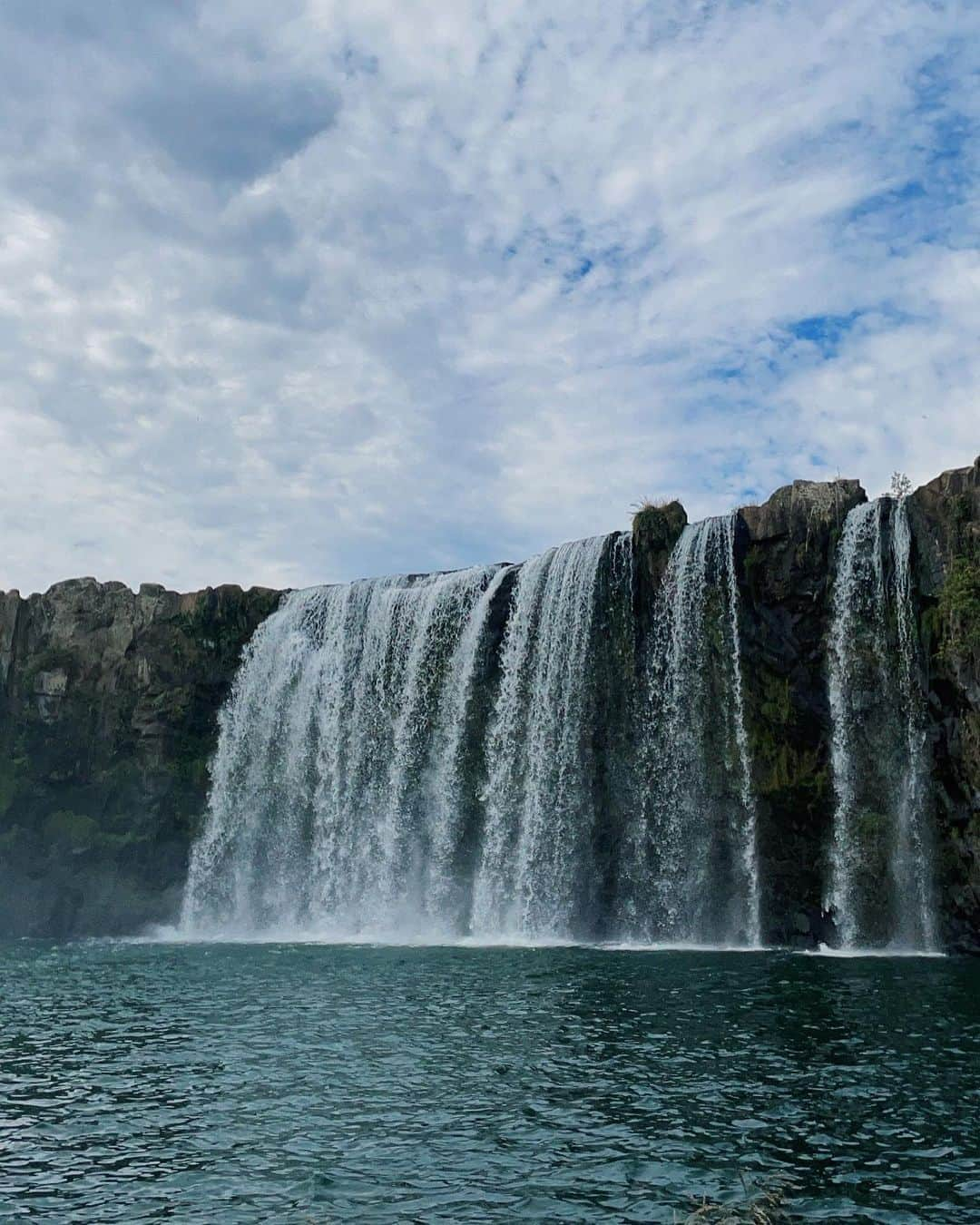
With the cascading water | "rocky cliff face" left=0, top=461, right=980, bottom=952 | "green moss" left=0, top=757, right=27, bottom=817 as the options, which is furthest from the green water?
"green moss" left=0, top=757, right=27, bottom=817

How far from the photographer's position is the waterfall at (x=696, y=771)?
105 ft

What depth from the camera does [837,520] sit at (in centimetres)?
3197

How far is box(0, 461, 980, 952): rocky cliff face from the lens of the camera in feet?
105

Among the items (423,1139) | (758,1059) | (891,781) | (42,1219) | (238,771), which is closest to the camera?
(42,1219)

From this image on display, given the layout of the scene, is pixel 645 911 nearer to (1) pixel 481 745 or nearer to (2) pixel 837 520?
(1) pixel 481 745

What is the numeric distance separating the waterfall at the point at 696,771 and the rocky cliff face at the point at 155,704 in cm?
47

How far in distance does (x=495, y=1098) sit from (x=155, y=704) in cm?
3293

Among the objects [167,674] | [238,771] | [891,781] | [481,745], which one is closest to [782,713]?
[891,781]

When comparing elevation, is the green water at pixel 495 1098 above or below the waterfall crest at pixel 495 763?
below

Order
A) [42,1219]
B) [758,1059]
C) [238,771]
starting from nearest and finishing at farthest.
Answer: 1. [42,1219]
2. [758,1059]
3. [238,771]

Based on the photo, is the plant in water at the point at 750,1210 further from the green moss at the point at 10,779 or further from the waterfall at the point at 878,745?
the green moss at the point at 10,779

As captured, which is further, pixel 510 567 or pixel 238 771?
pixel 238 771

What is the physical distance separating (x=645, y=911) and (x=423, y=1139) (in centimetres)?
2203

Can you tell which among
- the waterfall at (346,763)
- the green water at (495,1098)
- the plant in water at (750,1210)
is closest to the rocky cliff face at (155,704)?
the waterfall at (346,763)
